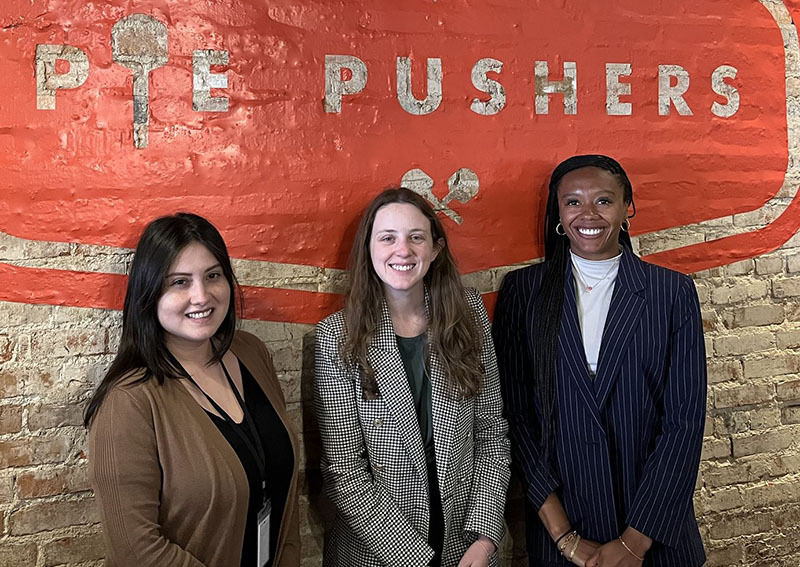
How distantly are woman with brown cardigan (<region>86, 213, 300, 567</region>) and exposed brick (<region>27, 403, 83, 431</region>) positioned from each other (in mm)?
302

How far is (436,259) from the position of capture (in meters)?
2.45

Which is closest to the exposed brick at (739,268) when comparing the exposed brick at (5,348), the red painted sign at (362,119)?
the red painted sign at (362,119)

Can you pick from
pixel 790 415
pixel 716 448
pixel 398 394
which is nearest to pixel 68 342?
pixel 398 394

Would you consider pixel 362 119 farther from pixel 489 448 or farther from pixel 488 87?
pixel 489 448

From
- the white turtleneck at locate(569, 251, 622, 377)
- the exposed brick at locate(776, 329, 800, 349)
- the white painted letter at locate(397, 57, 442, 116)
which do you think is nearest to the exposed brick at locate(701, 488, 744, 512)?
the exposed brick at locate(776, 329, 800, 349)

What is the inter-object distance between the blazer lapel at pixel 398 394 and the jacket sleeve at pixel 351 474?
0.30 feet

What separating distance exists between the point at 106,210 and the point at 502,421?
4.68 ft

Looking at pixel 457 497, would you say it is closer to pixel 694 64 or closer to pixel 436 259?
pixel 436 259

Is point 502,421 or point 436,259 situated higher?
point 436,259

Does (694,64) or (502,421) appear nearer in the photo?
(502,421)

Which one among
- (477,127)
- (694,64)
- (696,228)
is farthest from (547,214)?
(694,64)

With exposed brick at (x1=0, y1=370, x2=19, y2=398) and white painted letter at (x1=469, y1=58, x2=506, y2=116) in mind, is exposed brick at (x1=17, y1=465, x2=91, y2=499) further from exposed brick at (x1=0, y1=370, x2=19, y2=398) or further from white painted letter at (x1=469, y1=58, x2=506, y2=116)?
white painted letter at (x1=469, y1=58, x2=506, y2=116)

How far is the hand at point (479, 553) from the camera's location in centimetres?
228

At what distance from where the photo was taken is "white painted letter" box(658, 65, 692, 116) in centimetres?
285
